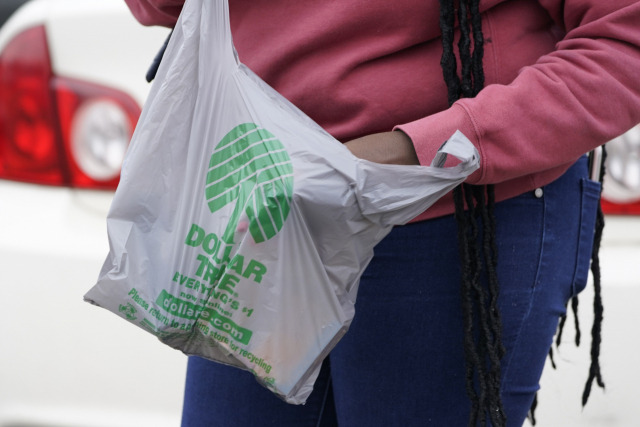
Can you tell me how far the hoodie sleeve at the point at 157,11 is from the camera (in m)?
1.41

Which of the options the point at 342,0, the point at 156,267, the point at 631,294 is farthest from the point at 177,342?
the point at 631,294

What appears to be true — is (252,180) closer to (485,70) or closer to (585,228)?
(485,70)

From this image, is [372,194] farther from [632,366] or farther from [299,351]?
[632,366]

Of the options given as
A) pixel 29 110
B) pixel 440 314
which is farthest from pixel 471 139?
pixel 29 110

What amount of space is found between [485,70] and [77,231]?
120cm

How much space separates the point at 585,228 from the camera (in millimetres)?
1419

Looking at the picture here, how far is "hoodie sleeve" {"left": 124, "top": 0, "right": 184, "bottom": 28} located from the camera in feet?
4.63

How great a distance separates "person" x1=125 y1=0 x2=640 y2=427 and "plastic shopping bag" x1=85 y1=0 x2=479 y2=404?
0.08 meters

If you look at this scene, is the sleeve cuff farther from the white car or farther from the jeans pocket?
the white car

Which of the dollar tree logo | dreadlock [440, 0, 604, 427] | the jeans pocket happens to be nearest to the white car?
the jeans pocket

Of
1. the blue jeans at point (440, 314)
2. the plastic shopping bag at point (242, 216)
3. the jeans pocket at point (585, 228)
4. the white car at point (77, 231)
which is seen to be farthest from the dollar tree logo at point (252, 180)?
the white car at point (77, 231)

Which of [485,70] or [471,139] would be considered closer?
[471,139]

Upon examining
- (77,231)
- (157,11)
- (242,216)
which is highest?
(157,11)

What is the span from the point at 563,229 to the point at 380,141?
0.33 m
